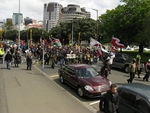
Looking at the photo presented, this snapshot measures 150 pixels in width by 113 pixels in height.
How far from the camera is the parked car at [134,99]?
7395mm

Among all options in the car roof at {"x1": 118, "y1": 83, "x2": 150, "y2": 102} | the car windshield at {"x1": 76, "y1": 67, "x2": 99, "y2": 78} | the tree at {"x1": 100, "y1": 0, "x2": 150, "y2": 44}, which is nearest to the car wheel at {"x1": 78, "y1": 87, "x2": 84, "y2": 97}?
the car windshield at {"x1": 76, "y1": 67, "x2": 99, "y2": 78}

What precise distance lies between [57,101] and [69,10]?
135m

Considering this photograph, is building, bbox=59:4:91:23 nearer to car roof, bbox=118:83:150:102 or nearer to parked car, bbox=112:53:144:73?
parked car, bbox=112:53:144:73

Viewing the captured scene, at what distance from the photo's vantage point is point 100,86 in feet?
37.6

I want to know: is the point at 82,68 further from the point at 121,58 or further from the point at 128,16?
the point at 128,16

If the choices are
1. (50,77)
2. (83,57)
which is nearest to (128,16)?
(83,57)

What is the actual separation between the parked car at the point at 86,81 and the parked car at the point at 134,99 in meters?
2.87

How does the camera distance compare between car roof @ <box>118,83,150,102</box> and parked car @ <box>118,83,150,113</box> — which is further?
car roof @ <box>118,83,150,102</box>

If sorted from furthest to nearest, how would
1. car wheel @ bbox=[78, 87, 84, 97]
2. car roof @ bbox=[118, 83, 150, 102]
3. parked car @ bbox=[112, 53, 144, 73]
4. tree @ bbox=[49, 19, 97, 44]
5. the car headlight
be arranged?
tree @ bbox=[49, 19, 97, 44]
parked car @ bbox=[112, 53, 144, 73]
car wheel @ bbox=[78, 87, 84, 97]
the car headlight
car roof @ bbox=[118, 83, 150, 102]

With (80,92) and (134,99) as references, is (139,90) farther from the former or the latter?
(80,92)

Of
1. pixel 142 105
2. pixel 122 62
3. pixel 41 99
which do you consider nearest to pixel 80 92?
pixel 41 99

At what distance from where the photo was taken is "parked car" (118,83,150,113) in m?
7.39

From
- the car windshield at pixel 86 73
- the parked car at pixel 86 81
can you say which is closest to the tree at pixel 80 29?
the parked car at pixel 86 81

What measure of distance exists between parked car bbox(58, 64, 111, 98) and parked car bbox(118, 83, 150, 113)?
2873 mm
